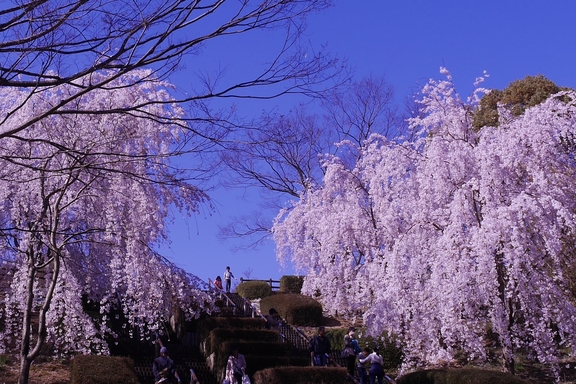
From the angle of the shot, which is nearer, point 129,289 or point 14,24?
point 14,24

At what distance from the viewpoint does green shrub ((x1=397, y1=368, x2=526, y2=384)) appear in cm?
1362

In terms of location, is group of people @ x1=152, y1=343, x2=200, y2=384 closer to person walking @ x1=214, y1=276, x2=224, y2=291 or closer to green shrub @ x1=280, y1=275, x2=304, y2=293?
person walking @ x1=214, y1=276, x2=224, y2=291

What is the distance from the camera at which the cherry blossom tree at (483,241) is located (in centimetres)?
1433

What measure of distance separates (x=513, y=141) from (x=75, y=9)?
1046 centimetres

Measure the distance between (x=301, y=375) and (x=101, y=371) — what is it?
403cm

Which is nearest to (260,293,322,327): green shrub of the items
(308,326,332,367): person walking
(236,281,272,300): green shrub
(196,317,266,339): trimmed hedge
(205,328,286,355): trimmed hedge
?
(196,317,266,339): trimmed hedge

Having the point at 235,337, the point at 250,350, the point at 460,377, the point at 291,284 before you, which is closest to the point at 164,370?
the point at 250,350

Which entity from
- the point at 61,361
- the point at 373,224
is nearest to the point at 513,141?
the point at 373,224

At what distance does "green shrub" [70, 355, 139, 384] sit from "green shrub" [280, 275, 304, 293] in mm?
17046

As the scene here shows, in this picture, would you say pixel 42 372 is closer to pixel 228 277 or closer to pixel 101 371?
pixel 101 371

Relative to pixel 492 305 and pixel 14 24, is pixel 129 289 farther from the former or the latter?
pixel 14 24

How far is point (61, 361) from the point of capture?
17906mm

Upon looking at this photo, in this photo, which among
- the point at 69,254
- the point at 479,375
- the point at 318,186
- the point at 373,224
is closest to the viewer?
the point at 479,375

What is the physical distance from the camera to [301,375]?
14875 millimetres
